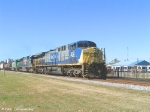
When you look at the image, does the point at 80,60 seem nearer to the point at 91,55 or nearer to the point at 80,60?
the point at 80,60

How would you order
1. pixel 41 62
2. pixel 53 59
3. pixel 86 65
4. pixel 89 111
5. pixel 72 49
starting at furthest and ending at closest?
pixel 41 62 → pixel 53 59 → pixel 72 49 → pixel 86 65 → pixel 89 111

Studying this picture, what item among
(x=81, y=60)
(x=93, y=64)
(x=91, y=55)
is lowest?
(x=93, y=64)

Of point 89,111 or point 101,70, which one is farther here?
point 101,70

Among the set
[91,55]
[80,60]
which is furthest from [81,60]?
[91,55]

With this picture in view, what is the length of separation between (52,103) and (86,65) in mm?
15203

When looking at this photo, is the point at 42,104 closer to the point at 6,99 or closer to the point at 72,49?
the point at 6,99

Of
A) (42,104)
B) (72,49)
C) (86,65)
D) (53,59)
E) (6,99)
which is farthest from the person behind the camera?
(53,59)

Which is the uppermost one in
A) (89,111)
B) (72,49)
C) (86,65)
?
(72,49)

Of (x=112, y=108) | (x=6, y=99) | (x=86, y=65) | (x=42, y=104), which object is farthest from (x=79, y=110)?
(x=86, y=65)

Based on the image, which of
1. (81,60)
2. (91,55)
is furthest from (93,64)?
(81,60)

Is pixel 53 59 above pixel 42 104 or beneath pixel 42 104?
above

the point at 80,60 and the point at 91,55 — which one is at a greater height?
the point at 91,55

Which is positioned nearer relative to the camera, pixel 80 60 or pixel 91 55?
pixel 91 55

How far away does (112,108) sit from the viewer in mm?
8039
